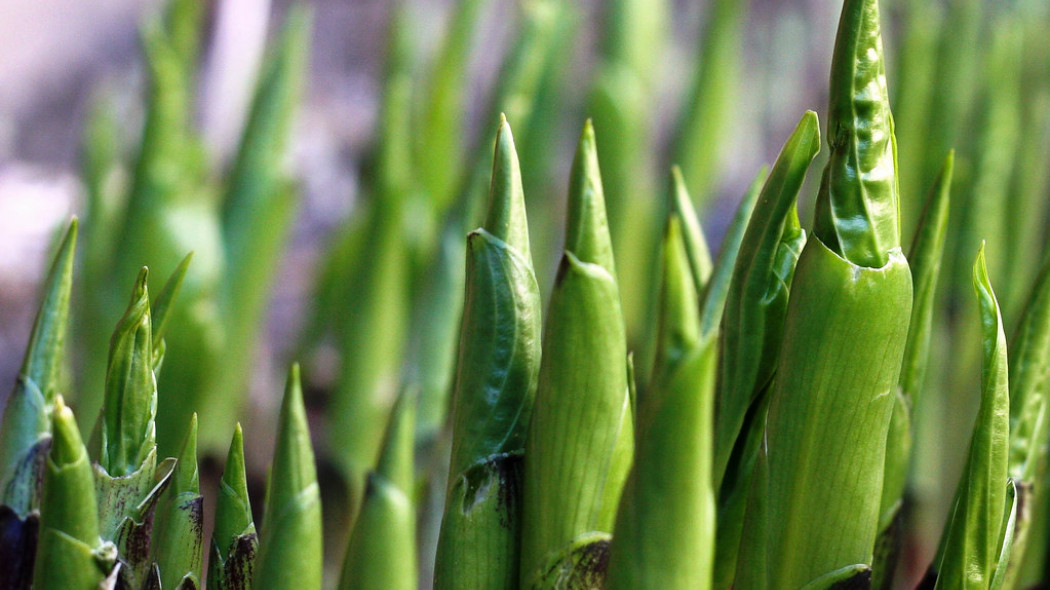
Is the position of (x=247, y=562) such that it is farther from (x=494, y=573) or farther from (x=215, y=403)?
(x=215, y=403)

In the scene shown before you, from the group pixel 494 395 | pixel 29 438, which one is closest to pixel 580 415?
pixel 494 395

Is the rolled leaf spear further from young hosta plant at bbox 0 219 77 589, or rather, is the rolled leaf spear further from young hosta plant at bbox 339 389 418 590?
young hosta plant at bbox 0 219 77 589

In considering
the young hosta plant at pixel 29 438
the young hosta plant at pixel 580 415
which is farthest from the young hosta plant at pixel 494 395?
the young hosta plant at pixel 29 438

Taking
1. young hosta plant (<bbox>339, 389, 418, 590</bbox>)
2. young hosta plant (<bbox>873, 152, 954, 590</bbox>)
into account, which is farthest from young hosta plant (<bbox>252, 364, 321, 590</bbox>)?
young hosta plant (<bbox>873, 152, 954, 590</bbox>)

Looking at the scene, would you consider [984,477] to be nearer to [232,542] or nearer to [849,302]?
[849,302]

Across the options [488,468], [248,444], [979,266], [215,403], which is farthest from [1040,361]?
[248,444]

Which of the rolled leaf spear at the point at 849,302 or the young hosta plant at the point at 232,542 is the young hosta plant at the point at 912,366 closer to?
the rolled leaf spear at the point at 849,302
